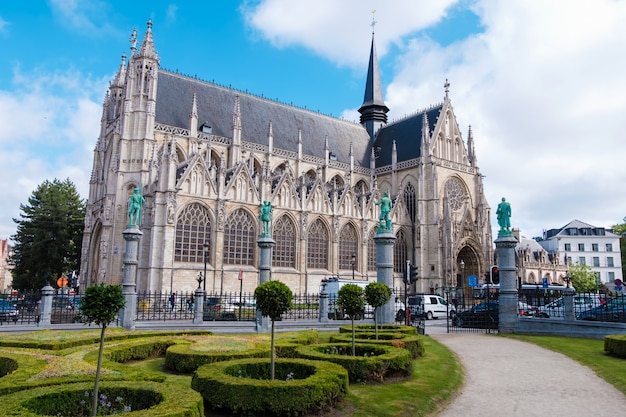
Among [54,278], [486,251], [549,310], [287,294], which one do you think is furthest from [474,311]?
[54,278]

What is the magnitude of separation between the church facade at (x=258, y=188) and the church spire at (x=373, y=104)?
5.21 feet

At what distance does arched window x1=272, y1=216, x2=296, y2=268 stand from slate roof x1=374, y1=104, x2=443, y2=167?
18531 mm

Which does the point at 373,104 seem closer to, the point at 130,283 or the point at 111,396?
the point at 130,283

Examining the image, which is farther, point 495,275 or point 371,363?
point 495,275

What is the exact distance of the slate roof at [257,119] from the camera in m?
40.7

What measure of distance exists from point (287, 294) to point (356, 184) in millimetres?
42957

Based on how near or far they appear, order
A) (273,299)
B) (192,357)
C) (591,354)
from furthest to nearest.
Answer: (591,354), (192,357), (273,299)

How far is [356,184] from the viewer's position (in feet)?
169

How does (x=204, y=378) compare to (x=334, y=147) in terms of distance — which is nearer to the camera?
(x=204, y=378)

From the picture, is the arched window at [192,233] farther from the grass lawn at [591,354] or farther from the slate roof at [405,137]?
the slate roof at [405,137]

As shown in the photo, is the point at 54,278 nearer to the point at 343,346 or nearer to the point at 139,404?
the point at 343,346

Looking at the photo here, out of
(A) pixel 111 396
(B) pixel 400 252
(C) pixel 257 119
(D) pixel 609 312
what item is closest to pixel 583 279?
(B) pixel 400 252

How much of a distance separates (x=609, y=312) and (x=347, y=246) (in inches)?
965

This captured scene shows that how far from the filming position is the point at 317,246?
40.7 m
